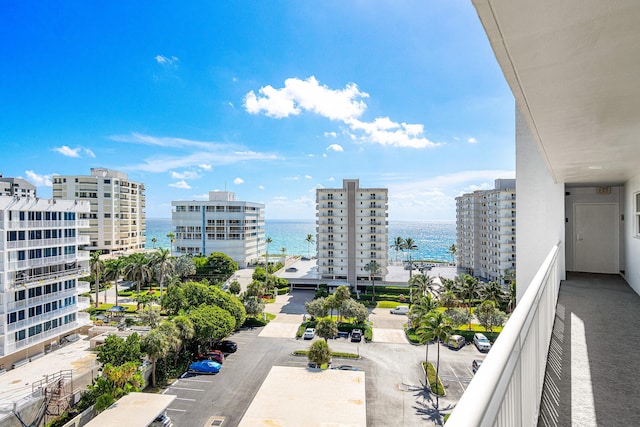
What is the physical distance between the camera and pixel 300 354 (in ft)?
64.8

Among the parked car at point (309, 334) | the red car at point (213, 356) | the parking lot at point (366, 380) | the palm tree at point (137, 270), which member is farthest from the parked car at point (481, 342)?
the palm tree at point (137, 270)

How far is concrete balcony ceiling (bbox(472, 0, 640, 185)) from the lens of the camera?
142 centimetres

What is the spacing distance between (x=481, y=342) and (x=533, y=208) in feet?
53.5

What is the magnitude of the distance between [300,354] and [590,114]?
19.4 m

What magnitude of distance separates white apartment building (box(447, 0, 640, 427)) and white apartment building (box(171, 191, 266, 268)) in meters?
44.2

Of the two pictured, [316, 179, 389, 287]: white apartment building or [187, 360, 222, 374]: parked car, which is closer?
[187, 360, 222, 374]: parked car

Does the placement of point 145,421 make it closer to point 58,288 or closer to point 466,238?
point 58,288

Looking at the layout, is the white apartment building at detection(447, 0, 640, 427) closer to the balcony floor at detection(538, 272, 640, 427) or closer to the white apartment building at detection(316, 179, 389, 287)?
the balcony floor at detection(538, 272, 640, 427)

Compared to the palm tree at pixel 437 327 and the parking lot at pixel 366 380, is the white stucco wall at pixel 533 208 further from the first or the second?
the palm tree at pixel 437 327

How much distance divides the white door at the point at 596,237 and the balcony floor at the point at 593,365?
3.39 m

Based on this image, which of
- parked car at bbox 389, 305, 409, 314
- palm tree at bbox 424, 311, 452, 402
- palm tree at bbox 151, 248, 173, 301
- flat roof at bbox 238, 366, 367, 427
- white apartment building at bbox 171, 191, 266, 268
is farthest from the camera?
white apartment building at bbox 171, 191, 266, 268

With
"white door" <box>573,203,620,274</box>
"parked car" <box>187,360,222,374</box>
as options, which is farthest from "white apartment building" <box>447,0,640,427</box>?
"parked car" <box>187,360,222,374</box>

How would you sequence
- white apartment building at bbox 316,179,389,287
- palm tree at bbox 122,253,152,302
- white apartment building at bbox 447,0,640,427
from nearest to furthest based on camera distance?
white apartment building at bbox 447,0,640,427
palm tree at bbox 122,253,152,302
white apartment building at bbox 316,179,389,287

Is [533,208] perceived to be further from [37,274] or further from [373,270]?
[373,270]
